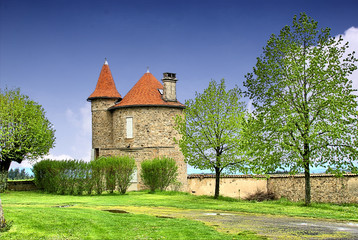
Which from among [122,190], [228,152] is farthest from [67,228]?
[122,190]

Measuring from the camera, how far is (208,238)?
11.8 m

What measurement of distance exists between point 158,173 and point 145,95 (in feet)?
36.5

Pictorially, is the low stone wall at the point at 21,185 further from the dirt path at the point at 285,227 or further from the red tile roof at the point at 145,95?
the dirt path at the point at 285,227

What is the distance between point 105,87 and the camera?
152 feet

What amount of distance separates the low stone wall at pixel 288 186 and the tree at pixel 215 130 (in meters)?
4.39

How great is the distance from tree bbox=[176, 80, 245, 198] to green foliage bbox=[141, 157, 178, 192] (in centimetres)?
529

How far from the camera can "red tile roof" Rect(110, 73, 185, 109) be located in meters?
42.8

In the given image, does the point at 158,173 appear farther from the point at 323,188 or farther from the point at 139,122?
the point at 323,188

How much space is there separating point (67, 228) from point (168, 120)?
3046 centimetres

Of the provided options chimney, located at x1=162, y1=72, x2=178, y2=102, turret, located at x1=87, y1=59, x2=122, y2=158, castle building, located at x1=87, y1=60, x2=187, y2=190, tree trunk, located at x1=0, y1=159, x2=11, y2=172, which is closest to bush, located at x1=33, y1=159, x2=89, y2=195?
tree trunk, located at x1=0, y1=159, x2=11, y2=172

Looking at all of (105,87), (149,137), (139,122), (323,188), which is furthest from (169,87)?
(323,188)

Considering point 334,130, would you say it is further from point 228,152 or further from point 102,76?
point 102,76

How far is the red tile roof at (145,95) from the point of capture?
42812 mm

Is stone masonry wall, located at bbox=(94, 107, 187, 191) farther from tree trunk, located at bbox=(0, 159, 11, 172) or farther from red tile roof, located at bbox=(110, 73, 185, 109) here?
tree trunk, located at bbox=(0, 159, 11, 172)
